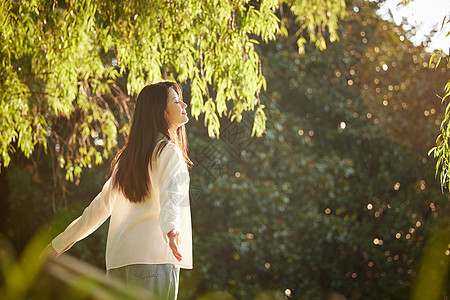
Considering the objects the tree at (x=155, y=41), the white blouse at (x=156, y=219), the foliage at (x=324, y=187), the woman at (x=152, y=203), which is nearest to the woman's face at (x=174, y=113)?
the woman at (x=152, y=203)

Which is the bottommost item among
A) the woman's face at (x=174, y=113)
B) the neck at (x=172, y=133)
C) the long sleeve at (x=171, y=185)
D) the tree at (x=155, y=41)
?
the long sleeve at (x=171, y=185)

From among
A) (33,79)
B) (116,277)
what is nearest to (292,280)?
(33,79)

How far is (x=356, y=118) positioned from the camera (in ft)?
26.7

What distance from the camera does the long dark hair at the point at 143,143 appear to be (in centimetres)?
263

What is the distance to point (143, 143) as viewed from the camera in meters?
2.70

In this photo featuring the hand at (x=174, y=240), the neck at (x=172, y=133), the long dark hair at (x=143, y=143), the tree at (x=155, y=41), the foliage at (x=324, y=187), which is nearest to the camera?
the hand at (x=174, y=240)

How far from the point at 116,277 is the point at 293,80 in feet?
19.1

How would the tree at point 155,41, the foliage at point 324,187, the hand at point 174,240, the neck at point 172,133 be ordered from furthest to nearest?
the foliage at point 324,187 → the tree at point 155,41 → the neck at point 172,133 → the hand at point 174,240

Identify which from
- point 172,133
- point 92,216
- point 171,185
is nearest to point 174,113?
point 172,133

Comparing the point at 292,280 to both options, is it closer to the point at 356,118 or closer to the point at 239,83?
the point at 356,118

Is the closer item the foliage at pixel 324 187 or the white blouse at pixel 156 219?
the white blouse at pixel 156 219

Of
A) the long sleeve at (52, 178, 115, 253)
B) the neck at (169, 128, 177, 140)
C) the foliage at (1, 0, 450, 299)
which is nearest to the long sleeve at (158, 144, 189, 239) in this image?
the neck at (169, 128, 177, 140)

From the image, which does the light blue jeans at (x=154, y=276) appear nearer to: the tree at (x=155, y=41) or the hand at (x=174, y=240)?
the hand at (x=174, y=240)

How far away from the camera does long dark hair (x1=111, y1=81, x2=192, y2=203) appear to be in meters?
2.63
